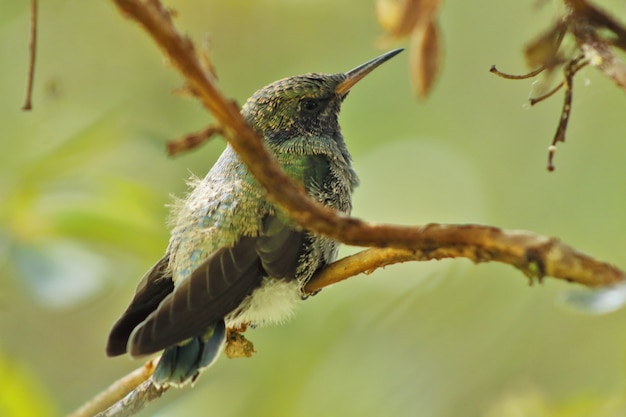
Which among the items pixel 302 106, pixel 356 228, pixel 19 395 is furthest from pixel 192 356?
pixel 356 228

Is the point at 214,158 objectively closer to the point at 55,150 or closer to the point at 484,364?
the point at 55,150

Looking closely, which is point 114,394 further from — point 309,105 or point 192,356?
point 309,105

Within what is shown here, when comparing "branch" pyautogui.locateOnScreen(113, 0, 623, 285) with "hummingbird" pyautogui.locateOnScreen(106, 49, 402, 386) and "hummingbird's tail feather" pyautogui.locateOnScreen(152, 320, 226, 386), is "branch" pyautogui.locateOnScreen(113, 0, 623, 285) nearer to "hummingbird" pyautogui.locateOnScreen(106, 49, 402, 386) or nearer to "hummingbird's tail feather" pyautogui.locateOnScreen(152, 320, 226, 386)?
"hummingbird" pyautogui.locateOnScreen(106, 49, 402, 386)

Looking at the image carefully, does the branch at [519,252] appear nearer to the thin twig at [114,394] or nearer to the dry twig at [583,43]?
the dry twig at [583,43]

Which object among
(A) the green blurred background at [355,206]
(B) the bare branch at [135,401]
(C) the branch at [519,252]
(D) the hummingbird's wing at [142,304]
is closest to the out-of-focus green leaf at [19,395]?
(A) the green blurred background at [355,206]

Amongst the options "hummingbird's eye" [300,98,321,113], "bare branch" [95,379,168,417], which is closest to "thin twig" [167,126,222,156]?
"bare branch" [95,379,168,417]
